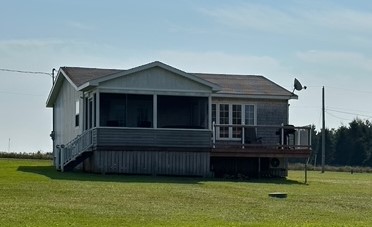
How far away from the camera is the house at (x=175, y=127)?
111ft

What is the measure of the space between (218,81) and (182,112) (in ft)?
13.8

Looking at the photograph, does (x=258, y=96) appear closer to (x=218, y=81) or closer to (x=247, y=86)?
(x=247, y=86)

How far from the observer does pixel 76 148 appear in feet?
114

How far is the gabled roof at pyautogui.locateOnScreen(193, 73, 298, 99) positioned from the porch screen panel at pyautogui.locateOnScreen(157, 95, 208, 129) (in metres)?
1.27

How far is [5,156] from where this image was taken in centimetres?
5656

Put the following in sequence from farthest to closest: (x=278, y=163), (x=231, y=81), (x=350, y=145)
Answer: (x=350, y=145)
(x=231, y=81)
(x=278, y=163)

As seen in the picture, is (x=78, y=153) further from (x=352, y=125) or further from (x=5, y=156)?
(x=352, y=125)

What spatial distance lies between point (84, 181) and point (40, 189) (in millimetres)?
3729

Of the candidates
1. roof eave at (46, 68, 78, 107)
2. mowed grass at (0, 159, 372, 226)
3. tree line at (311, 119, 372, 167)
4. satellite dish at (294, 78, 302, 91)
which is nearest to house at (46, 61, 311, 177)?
roof eave at (46, 68, 78, 107)

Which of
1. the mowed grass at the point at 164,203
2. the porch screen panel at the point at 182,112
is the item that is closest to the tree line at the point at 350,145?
the porch screen panel at the point at 182,112

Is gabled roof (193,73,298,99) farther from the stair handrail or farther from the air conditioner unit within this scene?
the stair handrail

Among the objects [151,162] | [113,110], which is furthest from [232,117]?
[113,110]

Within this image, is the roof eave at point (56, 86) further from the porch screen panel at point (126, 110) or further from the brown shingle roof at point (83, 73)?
the porch screen panel at point (126, 110)

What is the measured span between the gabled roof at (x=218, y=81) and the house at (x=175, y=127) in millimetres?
49
